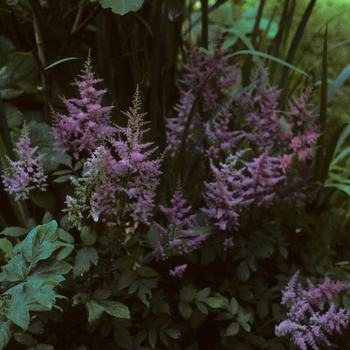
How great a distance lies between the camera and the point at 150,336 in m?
1.30

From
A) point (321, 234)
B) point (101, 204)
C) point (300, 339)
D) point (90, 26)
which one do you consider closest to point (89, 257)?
point (101, 204)

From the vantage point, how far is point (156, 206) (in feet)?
5.45

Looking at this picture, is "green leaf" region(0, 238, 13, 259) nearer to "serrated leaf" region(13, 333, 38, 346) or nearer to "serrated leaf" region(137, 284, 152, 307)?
"serrated leaf" region(13, 333, 38, 346)

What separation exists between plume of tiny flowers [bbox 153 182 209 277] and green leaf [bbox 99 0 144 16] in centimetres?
54

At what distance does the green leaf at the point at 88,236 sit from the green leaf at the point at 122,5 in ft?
2.10

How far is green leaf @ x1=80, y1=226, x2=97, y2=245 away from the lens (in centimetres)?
124

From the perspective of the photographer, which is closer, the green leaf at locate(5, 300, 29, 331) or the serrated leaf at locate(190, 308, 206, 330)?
the green leaf at locate(5, 300, 29, 331)

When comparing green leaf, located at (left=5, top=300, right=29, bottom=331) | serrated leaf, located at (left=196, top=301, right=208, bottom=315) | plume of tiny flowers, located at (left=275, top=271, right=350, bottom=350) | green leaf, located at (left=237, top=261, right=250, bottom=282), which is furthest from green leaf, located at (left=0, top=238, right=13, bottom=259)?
plume of tiny flowers, located at (left=275, top=271, right=350, bottom=350)

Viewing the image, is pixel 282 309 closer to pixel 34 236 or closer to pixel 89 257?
pixel 89 257

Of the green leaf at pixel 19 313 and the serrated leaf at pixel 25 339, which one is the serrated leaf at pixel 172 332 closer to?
the serrated leaf at pixel 25 339

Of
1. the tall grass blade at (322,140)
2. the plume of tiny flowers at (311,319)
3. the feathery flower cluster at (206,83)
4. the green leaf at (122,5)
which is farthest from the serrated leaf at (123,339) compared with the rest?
the tall grass blade at (322,140)

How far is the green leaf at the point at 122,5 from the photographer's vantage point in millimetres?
1338

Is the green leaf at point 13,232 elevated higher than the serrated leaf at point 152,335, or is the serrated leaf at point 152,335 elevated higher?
the green leaf at point 13,232

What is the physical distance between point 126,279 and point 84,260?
0.15 metres
